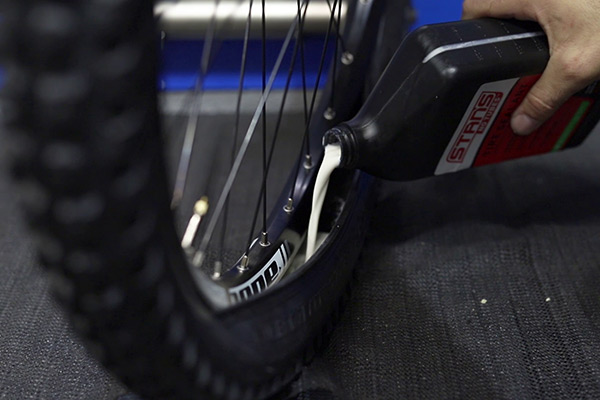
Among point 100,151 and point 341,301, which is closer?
point 100,151

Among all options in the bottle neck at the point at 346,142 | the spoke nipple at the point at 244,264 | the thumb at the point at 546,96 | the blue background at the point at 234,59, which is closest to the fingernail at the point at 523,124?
the thumb at the point at 546,96

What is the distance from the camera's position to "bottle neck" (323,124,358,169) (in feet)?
1.68

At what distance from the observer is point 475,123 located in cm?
55

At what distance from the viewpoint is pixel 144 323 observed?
279 millimetres

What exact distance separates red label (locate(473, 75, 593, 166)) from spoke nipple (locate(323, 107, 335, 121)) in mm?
151

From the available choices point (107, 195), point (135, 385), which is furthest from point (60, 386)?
point (107, 195)

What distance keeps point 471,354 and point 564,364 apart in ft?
0.27

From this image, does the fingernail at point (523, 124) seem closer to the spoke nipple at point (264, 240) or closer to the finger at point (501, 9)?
the finger at point (501, 9)

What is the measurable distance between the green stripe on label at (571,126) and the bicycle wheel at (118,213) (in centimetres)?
40

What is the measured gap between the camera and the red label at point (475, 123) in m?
0.54

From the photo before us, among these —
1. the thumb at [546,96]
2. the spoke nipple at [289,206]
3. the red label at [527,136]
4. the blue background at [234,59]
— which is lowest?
the blue background at [234,59]

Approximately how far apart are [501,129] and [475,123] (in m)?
0.05

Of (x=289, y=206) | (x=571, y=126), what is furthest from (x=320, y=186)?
(x=571, y=126)

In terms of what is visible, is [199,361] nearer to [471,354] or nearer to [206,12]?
[471,354]
